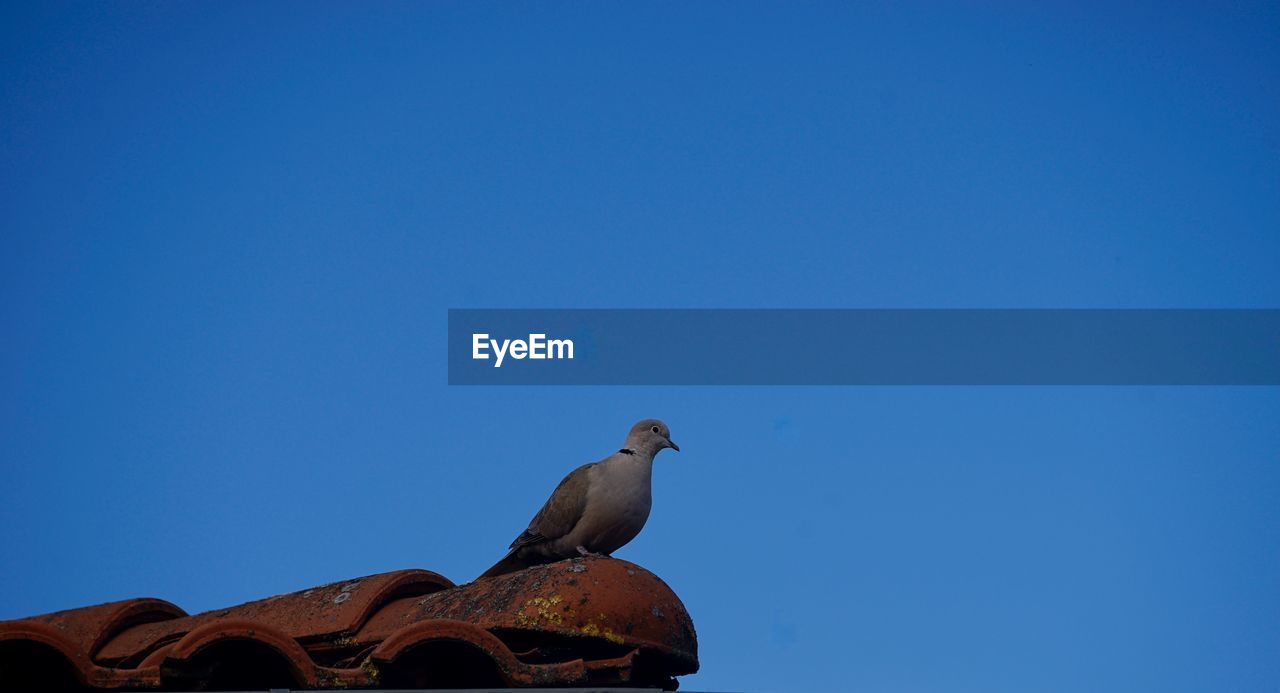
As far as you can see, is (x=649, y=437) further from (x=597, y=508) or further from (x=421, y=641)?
(x=421, y=641)

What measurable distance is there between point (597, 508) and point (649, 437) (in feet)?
1.78

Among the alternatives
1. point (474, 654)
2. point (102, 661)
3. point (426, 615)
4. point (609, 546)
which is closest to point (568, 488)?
point (609, 546)

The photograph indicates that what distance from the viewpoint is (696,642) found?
21.7 feet

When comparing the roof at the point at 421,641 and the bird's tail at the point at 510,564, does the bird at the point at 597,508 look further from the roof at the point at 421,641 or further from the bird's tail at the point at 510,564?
the roof at the point at 421,641

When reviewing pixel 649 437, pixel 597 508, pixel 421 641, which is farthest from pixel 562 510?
pixel 421 641

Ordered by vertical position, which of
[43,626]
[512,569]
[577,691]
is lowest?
[577,691]

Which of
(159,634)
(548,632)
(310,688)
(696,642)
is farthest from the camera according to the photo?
(159,634)

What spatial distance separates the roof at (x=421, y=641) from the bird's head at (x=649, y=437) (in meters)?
1.14

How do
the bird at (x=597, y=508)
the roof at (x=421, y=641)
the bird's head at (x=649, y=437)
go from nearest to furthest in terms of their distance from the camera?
the roof at (x=421, y=641) → the bird at (x=597, y=508) → the bird's head at (x=649, y=437)

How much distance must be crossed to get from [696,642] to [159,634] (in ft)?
9.37

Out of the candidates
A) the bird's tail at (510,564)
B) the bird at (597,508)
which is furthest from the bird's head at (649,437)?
the bird's tail at (510,564)

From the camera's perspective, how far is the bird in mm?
7523

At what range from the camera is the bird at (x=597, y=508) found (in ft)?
24.7

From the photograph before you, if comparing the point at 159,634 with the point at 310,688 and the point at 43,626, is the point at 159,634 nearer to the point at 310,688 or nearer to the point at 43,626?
the point at 43,626
